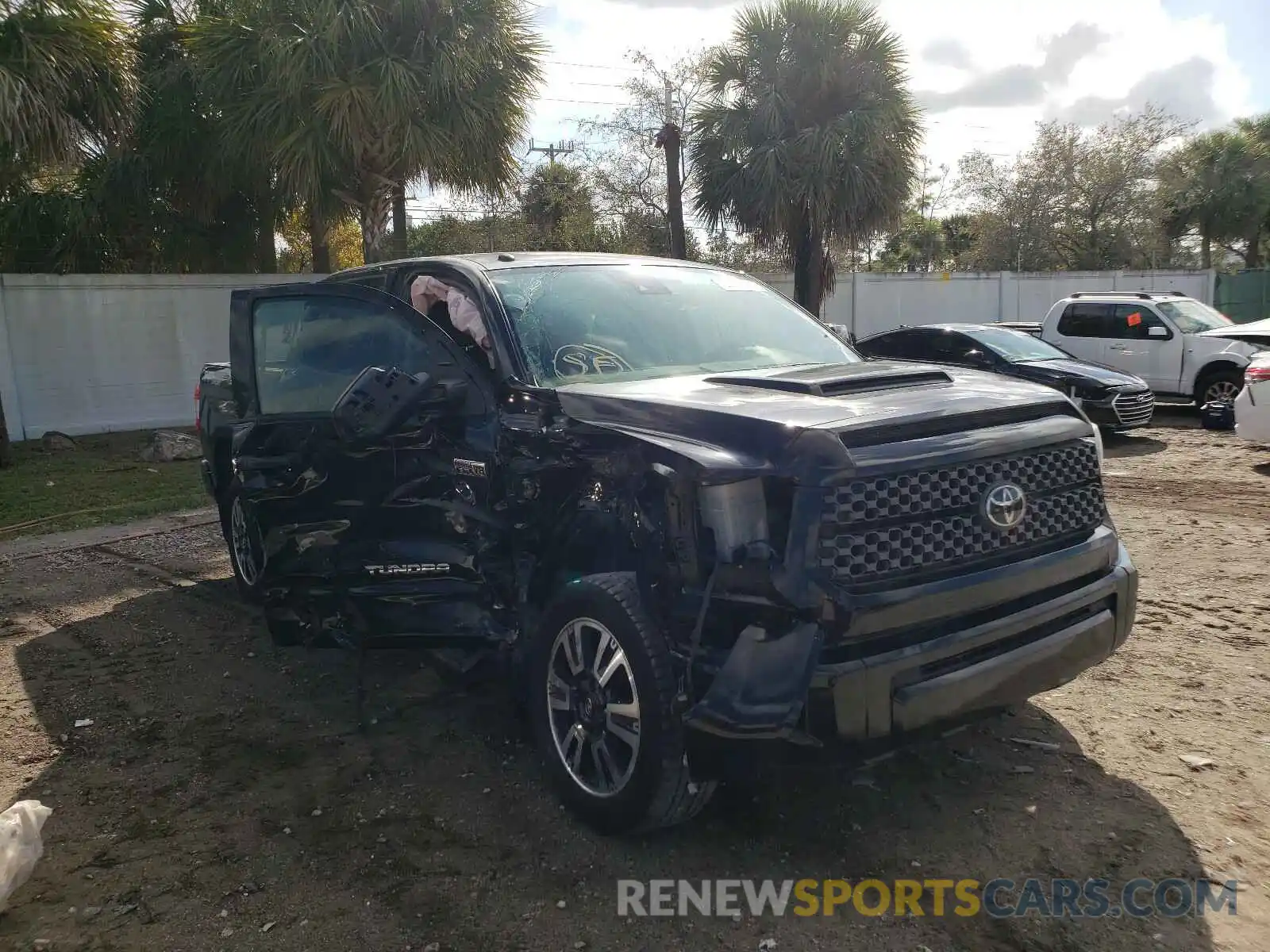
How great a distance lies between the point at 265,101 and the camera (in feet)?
42.5

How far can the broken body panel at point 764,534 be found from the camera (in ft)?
9.11

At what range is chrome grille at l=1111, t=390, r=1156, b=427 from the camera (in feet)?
36.8

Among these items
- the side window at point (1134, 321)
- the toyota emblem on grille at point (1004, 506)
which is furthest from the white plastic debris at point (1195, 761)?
the side window at point (1134, 321)

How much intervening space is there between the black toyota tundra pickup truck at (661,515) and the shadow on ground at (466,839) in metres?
0.34

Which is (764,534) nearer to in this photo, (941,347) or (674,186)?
(941,347)

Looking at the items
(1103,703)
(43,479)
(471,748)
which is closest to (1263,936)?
(1103,703)

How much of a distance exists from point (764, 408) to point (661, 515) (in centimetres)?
47

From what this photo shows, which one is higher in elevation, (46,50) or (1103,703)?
(46,50)

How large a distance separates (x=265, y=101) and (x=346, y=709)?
10.9 metres

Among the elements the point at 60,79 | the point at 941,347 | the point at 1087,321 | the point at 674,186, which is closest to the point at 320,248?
the point at 60,79

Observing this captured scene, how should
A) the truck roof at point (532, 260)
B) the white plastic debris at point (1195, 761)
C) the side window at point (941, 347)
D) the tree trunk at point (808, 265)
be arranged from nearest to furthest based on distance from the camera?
the white plastic debris at point (1195, 761) → the truck roof at point (532, 260) → the side window at point (941, 347) → the tree trunk at point (808, 265)

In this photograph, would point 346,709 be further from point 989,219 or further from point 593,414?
point 989,219

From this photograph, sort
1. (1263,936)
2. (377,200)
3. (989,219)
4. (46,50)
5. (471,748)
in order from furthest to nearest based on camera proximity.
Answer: (989,219) < (377,200) < (46,50) < (471,748) < (1263,936)

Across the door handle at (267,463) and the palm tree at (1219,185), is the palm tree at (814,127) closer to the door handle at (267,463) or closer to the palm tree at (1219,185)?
the door handle at (267,463)
